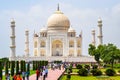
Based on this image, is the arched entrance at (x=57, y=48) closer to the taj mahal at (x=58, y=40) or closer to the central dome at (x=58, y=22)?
the taj mahal at (x=58, y=40)

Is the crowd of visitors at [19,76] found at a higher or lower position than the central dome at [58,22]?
lower

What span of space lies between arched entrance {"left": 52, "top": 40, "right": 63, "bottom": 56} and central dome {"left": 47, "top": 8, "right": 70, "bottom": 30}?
7.42 ft

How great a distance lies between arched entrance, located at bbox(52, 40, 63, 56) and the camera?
60.3m

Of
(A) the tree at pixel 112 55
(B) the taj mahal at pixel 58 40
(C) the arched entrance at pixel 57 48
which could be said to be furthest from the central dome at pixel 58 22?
(A) the tree at pixel 112 55

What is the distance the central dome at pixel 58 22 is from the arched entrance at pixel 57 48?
2.26 m

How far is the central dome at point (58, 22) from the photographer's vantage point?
6062cm

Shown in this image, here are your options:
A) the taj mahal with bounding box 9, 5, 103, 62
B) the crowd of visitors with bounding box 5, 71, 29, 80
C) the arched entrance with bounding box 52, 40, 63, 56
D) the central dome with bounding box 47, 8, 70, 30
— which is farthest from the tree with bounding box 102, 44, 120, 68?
the central dome with bounding box 47, 8, 70, 30

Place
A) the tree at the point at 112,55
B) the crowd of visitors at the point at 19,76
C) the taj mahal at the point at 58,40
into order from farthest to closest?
the taj mahal at the point at 58,40 → the tree at the point at 112,55 → the crowd of visitors at the point at 19,76

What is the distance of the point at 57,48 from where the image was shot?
201 feet

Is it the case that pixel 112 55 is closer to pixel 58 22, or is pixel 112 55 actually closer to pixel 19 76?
pixel 58 22

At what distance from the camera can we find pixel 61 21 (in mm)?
60625

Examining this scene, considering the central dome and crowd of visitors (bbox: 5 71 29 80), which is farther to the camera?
the central dome

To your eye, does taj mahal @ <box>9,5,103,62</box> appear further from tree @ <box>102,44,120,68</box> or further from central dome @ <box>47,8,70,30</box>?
tree @ <box>102,44,120,68</box>

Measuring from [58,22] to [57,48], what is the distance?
4.11 metres
